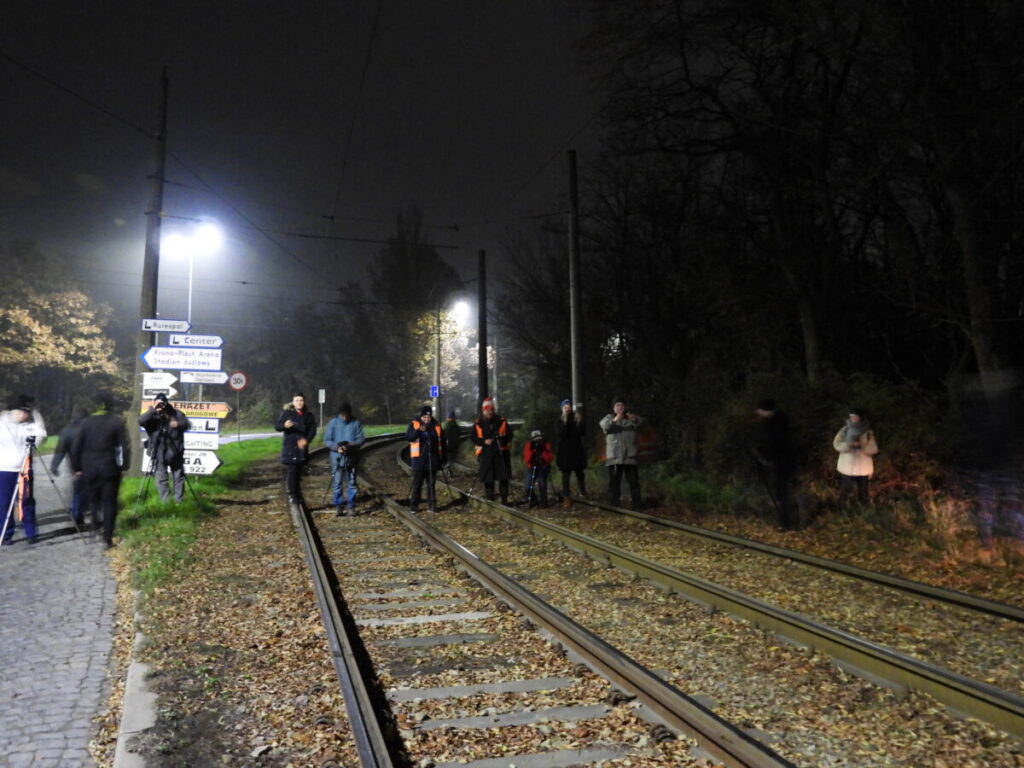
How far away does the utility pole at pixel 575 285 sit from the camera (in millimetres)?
16812

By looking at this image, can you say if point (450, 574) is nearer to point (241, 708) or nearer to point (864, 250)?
point (241, 708)

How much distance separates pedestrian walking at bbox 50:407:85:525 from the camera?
10711 mm

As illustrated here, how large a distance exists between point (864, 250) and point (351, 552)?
41.7 ft

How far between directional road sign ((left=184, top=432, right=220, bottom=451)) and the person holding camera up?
4.30 ft

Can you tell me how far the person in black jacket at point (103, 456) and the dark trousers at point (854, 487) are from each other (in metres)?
10.1

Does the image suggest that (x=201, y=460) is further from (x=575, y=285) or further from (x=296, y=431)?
(x=575, y=285)

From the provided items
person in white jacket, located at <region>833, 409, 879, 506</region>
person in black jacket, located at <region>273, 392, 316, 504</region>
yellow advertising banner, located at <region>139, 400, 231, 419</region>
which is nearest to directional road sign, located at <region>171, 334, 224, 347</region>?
yellow advertising banner, located at <region>139, 400, 231, 419</region>

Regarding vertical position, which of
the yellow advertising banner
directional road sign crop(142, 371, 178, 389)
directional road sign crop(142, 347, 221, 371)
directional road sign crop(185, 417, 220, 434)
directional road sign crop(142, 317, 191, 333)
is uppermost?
directional road sign crop(142, 317, 191, 333)

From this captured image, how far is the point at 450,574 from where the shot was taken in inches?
339

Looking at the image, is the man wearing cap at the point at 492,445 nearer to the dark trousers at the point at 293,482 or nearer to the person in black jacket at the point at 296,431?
the person in black jacket at the point at 296,431

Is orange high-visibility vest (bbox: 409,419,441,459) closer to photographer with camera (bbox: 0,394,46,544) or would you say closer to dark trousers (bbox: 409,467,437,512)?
dark trousers (bbox: 409,467,437,512)

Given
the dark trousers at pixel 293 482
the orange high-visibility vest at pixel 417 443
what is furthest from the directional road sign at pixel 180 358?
the orange high-visibility vest at pixel 417 443

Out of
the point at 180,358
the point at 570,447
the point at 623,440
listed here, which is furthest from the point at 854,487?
the point at 180,358

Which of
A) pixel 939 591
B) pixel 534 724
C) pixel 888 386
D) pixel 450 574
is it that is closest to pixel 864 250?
pixel 888 386
